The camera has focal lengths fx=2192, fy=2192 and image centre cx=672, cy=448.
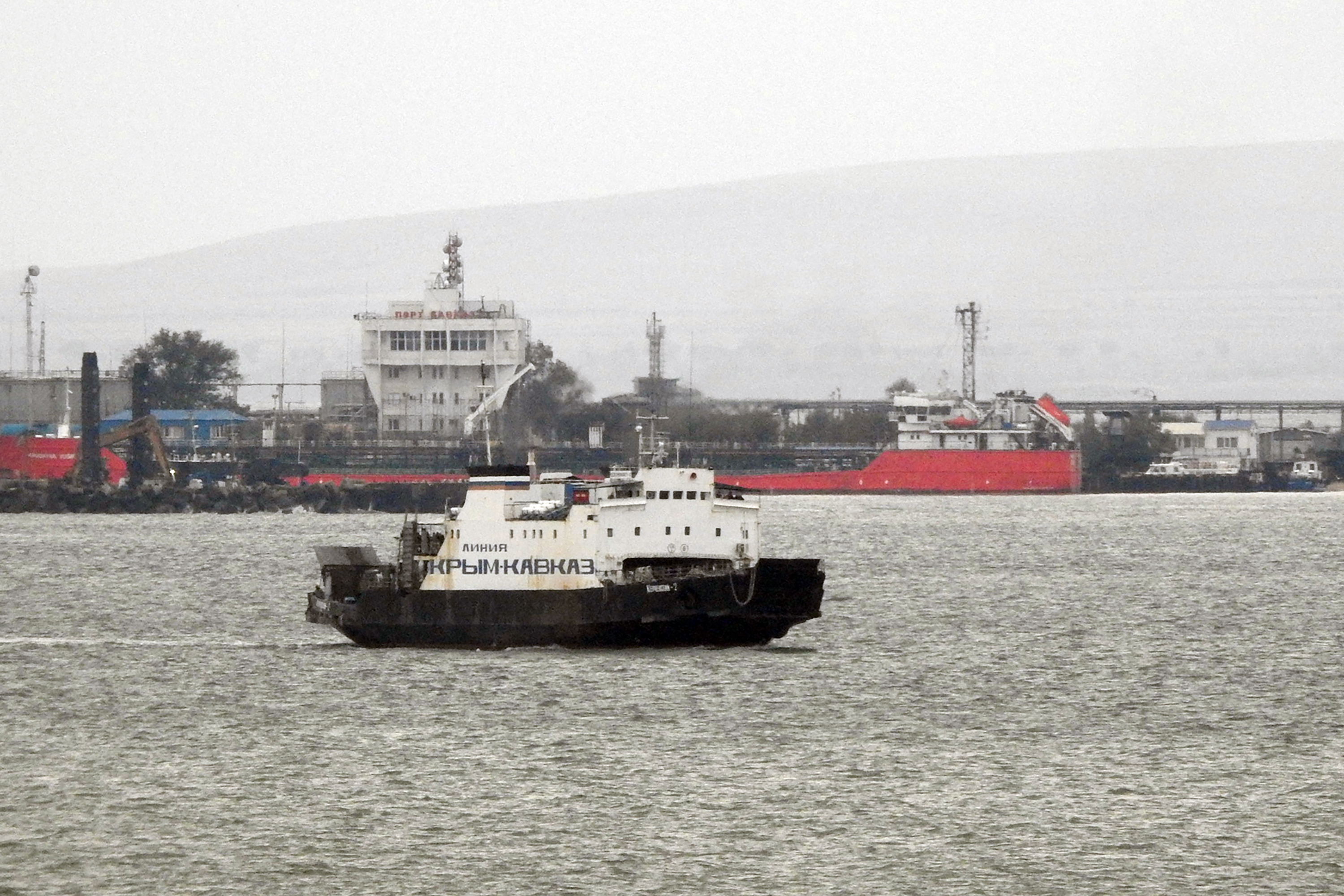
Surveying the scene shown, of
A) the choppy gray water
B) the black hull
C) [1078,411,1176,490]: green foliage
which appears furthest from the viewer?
[1078,411,1176,490]: green foliage

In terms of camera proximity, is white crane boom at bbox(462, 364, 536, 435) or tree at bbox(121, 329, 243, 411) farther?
tree at bbox(121, 329, 243, 411)

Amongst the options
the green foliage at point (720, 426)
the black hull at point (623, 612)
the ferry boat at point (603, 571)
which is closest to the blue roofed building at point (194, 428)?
the green foliage at point (720, 426)

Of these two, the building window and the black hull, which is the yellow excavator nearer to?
the building window

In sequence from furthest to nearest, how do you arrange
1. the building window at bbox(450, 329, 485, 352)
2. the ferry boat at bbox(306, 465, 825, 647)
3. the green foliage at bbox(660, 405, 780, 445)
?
the building window at bbox(450, 329, 485, 352) < the green foliage at bbox(660, 405, 780, 445) < the ferry boat at bbox(306, 465, 825, 647)

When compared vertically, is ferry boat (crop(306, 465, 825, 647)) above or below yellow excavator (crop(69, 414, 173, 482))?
below

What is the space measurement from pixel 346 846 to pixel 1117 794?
1065 cm

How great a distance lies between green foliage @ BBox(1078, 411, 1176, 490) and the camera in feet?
616

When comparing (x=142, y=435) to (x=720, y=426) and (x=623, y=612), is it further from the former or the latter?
(x=623, y=612)

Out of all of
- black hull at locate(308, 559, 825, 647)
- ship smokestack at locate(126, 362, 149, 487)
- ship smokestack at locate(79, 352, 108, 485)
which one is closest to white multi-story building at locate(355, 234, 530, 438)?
ship smokestack at locate(126, 362, 149, 487)

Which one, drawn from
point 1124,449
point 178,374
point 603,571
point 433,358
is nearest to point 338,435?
point 433,358

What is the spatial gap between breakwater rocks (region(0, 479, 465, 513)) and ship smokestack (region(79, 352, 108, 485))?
8.25ft

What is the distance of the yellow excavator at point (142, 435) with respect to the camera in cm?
14350

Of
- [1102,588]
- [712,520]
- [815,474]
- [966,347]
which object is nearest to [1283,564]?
[1102,588]

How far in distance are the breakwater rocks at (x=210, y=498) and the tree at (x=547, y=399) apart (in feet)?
89.0
